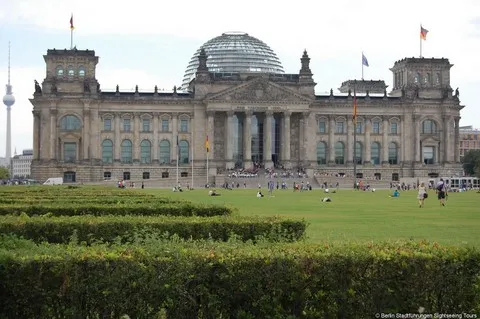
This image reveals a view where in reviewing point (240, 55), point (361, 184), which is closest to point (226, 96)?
point (240, 55)

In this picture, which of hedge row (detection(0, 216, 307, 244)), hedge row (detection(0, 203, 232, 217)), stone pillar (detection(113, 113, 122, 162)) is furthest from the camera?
stone pillar (detection(113, 113, 122, 162))

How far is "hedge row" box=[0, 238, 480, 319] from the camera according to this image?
13797mm

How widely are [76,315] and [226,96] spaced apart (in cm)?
12493

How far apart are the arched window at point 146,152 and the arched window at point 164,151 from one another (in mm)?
1980

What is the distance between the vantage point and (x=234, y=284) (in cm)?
1403

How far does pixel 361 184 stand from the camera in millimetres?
115125

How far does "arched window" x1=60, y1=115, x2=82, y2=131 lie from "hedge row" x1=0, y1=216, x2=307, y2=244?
116 m

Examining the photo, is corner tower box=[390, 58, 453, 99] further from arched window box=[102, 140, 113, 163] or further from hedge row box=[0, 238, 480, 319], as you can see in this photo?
hedge row box=[0, 238, 480, 319]

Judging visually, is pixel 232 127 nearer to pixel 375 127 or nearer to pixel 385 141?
pixel 375 127

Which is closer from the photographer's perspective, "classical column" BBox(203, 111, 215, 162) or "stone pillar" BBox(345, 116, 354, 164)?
"classical column" BBox(203, 111, 215, 162)

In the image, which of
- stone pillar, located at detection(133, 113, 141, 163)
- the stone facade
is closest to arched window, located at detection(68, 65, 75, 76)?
the stone facade

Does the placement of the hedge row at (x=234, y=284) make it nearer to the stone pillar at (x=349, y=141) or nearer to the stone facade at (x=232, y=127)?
the stone facade at (x=232, y=127)

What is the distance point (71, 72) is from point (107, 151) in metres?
15.4

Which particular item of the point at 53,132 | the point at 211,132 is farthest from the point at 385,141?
the point at 53,132
